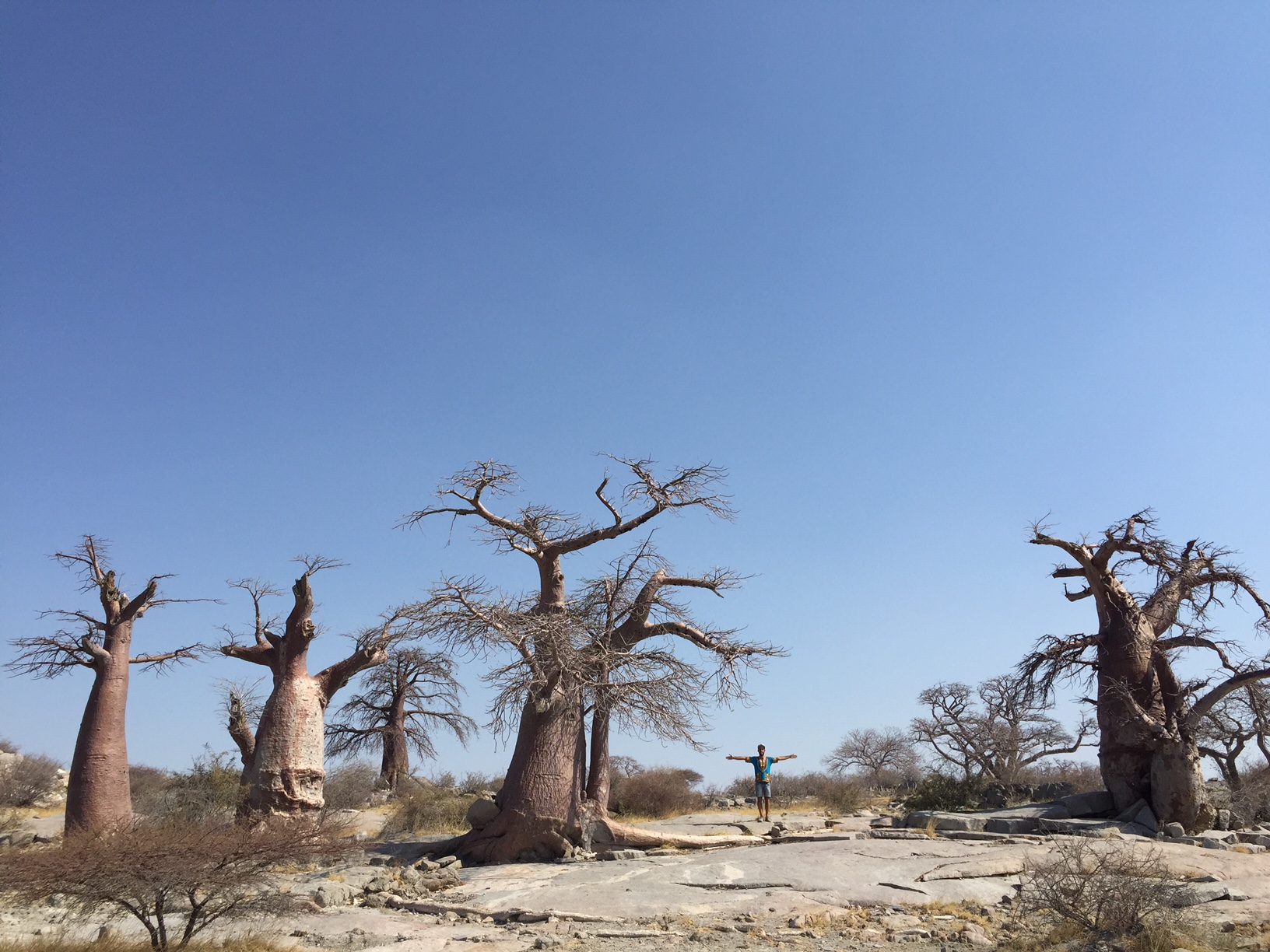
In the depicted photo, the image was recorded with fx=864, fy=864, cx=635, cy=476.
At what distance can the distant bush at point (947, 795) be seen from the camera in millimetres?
18922

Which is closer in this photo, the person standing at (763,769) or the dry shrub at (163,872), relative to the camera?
the dry shrub at (163,872)

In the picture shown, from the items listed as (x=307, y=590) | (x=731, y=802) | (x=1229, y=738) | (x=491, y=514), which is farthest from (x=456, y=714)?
(x=1229, y=738)

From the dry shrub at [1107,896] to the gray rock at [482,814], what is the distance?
6974mm

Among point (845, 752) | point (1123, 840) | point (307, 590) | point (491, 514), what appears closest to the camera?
point (1123, 840)

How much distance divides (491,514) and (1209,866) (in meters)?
9.98

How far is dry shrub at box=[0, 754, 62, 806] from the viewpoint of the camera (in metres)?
23.0

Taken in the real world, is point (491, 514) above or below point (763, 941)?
above

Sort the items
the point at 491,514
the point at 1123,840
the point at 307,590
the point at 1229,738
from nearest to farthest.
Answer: the point at 1123,840
the point at 491,514
the point at 307,590
the point at 1229,738

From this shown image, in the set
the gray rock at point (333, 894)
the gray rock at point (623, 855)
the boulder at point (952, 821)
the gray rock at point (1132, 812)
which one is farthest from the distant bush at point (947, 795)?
the gray rock at point (333, 894)

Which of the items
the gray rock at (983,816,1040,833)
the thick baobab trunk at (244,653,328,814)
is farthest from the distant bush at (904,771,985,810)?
the thick baobab trunk at (244,653,328,814)

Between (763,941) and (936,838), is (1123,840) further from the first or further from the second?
(763,941)

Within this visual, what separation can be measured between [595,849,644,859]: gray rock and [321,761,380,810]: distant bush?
849 centimetres

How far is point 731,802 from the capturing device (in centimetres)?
2431

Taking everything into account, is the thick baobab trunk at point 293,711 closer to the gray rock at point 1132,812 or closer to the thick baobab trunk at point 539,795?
the thick baobab trunk at point 539,795
